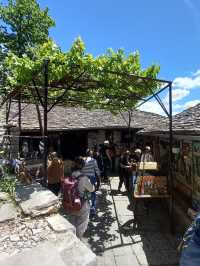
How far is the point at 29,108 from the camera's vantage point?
58.4 feet

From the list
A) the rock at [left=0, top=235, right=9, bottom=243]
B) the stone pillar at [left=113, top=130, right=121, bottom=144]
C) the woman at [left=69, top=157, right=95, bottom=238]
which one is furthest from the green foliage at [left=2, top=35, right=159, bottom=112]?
the stone pillar at [left=113, top=130, right=121, bottom=144]

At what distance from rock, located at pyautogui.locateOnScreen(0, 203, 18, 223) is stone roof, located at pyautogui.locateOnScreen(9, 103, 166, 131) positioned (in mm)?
9059

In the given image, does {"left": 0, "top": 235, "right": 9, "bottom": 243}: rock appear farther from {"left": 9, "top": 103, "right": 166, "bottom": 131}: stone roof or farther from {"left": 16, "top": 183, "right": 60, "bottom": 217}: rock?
{"left": 9, "top": 103, "right": 166, "bottom": 131}: stone roof

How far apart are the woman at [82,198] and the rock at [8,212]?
120 cm

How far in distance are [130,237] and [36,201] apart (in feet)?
8.77


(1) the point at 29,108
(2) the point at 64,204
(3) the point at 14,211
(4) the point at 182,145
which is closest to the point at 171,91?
(4) the point at 182,145

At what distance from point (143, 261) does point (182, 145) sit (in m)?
3.96

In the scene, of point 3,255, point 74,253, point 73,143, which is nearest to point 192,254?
point 74,253

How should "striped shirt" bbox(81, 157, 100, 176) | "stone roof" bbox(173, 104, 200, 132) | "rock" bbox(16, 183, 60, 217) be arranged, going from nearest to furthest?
"rock" bbox(16, 183, 60, 217) → "stone roof" bbox(173, 104, 200, 132) → "striped shirt" bbox(81, 157, 100, 176)

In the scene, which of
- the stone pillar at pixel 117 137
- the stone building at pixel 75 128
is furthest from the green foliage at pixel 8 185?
the stone pillar at pixel 117 137

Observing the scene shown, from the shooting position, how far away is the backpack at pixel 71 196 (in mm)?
5629

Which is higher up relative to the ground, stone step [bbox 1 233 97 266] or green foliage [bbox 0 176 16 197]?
green foliage [bbox 0 176 16 197]

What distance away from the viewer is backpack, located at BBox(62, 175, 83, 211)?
5.63m

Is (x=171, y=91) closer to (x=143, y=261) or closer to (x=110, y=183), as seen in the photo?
(x=143, y=261)
